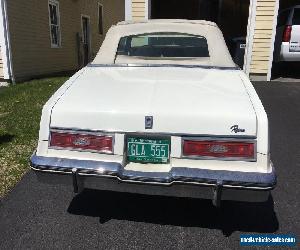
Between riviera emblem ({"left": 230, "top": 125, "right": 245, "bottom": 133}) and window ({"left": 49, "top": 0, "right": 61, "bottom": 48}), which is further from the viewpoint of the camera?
window ({"left": 49, "top": 0, "right": 61, "bottom": 48})

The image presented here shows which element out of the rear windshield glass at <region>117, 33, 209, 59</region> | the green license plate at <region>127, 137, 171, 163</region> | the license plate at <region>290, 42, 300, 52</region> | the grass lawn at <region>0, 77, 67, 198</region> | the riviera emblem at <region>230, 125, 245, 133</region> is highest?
the rear windshield glass at <region>117, 33, 209, 59</region>

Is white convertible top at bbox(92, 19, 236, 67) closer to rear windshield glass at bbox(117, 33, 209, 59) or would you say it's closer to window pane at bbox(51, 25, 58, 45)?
rear windshield glass at bbox(117, 33, 209, 59)

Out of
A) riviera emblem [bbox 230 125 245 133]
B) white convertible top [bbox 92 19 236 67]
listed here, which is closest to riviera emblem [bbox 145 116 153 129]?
riviera emblem [bbox 230 125 245 133]

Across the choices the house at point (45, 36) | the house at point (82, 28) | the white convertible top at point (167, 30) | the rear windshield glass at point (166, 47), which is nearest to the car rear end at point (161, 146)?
the white convertible top at point (167, 30)

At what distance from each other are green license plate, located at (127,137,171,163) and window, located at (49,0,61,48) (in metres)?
11.9

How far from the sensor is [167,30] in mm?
4051

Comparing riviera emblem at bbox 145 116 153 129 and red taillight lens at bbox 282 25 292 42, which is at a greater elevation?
red taillight lens at bbox 282 25 292 42

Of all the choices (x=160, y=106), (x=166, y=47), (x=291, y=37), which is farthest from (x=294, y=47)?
(x=160, y=106)

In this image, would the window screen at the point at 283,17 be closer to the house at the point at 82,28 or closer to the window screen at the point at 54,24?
the house at the point at 82,28

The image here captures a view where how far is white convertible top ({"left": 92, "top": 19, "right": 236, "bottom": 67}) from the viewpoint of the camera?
388cm

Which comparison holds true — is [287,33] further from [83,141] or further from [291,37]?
[83,141]

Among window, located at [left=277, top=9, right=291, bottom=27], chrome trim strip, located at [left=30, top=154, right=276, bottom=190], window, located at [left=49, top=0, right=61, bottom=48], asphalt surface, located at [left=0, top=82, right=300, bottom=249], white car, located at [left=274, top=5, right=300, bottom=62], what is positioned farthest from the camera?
window, located at [left=49, top=0, right=61, bottom=48]

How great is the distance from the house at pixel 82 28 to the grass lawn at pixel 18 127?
5.46 ft

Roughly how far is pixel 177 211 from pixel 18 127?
12.2 feet
